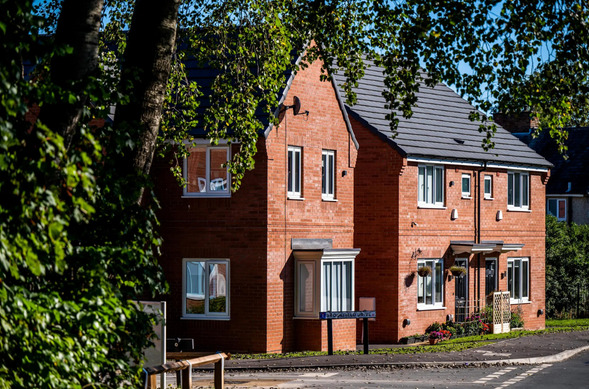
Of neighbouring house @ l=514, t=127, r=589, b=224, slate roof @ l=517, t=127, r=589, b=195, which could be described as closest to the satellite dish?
neighbouring house @ l=514, t=127, r=589, b=224

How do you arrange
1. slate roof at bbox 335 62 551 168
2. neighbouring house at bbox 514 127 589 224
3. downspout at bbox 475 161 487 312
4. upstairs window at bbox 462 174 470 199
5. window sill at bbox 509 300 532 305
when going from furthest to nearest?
neighbouring house at bbox 514 127 589 224, window sill at bbox 509 300 532 305, downspout at bbox 475 161 487 312, upstairs window at bbox 462 174 470 199, slate roof at bbox 335 62 551 168

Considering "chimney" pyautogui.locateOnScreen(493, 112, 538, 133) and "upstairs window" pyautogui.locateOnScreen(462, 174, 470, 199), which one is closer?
"upstairs window" pyautogui.locateOnScreen(462, 174, 470, 199)

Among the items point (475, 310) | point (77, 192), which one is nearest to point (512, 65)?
point (77, 192)

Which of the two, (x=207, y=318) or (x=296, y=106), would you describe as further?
(x=296, y=106)

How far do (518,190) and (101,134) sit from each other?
113 feet

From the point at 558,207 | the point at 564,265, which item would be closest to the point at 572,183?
the point at 558,207

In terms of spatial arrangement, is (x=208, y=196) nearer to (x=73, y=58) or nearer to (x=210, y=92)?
(x=210, y=92)

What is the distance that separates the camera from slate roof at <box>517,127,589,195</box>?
59875mm

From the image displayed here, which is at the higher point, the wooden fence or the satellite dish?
the satellite dish

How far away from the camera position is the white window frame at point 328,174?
3200 cm

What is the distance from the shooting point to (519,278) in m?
42.3

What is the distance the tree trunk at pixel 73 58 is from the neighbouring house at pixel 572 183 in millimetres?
51675

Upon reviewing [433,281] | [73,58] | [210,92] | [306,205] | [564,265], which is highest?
[210,92]

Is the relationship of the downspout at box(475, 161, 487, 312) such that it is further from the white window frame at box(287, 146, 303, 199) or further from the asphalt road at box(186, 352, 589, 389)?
the asphalt road at box(186, 352, 589, 389)
